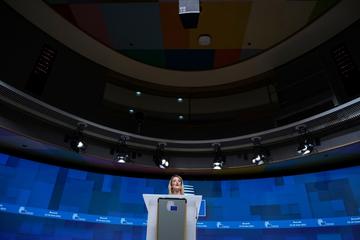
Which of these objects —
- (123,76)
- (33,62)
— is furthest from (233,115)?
(33,62)

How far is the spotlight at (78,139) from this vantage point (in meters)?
5.43

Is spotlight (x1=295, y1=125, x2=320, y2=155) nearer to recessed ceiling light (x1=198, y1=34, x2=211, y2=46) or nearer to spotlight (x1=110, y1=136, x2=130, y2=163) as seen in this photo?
recessed ceiling light (x1=198, y1=34, x2=211, y2=46)

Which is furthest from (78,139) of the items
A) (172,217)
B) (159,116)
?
(172,217)

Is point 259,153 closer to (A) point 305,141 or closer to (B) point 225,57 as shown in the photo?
(A) point 305,141

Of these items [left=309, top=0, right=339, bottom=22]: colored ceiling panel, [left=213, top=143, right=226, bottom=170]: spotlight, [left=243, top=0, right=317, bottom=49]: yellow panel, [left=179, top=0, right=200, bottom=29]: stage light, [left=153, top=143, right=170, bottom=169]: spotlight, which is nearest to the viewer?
[left=179, top=0, right=200, bottom=29]: stage light

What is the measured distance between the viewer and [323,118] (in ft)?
16.7

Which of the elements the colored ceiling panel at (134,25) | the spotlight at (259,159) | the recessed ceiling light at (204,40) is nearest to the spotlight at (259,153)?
the spotlight at (259,159)

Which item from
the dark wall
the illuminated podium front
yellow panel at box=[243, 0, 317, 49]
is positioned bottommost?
the illuminated podium front

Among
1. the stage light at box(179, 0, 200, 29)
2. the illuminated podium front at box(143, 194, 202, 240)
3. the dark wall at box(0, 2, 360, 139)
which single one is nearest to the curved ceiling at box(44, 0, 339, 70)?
the dark wall at box(0, 2, 360, 139)

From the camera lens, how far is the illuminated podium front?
79.9 inches

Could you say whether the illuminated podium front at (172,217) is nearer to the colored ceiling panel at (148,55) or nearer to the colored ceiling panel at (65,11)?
the colored ceiling panel at (65,11)

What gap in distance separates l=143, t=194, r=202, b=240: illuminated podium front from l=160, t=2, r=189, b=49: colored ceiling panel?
3888 mm

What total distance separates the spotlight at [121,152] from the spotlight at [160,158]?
1.99 feet

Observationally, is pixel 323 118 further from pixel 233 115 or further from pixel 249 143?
pixel 233 115
